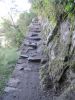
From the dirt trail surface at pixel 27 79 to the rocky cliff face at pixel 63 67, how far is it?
24 centimetres

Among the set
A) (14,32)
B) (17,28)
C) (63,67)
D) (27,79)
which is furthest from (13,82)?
(17,28)

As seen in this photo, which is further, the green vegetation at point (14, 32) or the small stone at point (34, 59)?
the green vegetation at point (14, 32)

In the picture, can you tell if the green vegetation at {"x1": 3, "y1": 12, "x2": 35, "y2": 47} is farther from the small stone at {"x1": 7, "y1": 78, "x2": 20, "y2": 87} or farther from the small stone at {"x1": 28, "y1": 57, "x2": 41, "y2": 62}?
the small stone at {"x1": 7, "y1": 78, "x2": 20, "y2": 87}

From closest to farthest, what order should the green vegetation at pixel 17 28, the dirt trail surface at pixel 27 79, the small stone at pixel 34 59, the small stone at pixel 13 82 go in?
the dirt trail surface at pixel 27 79, the small stone at pixel 13 82, the small stone at pixel 34 59, the green vegetation at pixel 17 28

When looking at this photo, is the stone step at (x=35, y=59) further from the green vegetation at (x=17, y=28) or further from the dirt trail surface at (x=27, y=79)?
the green vegetation at (x=17, y=28)

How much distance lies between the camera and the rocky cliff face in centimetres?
359

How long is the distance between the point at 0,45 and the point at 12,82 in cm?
1333

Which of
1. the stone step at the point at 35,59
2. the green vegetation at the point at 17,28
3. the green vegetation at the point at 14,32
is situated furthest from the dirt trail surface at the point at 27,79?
the green vegetation at the point at 17,28

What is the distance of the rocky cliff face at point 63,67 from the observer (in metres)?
3.59

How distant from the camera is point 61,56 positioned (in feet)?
13.7

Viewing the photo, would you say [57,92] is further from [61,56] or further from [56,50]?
[56,50]

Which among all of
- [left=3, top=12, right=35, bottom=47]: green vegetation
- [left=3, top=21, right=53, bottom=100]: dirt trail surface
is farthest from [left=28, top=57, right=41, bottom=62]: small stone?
[left=3, top=12, right=35, bottom=47]: green vegetation

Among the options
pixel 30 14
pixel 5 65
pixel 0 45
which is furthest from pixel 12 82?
pixel 0 45

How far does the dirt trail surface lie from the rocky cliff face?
0.24 meters
